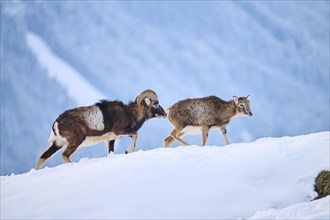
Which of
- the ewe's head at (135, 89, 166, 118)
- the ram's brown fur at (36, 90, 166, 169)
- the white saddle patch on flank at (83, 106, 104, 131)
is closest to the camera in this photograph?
the ram's brown fur at (36, 90, 166, 169)

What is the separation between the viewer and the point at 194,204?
36.1 ft

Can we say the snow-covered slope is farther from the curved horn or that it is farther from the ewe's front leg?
the curved horn

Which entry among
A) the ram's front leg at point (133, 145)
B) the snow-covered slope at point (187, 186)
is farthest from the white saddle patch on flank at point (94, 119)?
the snow-covered slope at point (187, 186)

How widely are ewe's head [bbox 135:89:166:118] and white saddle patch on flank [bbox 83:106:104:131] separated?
7.13 ft

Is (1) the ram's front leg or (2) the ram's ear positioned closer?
(1) the ram's front leg

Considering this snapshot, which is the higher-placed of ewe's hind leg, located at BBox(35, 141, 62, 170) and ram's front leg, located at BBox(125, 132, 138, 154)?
ram's front leg, located at BBox(125, 132, 138, 154)

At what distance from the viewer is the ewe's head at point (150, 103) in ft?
64.8

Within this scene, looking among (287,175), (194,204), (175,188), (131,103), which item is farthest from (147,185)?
(131,103)

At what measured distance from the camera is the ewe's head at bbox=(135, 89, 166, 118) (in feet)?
64.8

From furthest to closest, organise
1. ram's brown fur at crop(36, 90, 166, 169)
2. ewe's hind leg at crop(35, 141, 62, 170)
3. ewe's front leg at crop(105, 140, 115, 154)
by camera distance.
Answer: ewe's front leg at crop(105, 140, 115, 154), ewe's hind leg at crop(35, 141, 62, 170), ram's brown fur at crop(36, 90, 166, 169)

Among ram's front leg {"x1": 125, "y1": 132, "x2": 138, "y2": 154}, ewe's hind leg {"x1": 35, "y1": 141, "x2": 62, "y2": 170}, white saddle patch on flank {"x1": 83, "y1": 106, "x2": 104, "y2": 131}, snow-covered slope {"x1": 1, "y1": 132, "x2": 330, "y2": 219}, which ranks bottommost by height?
snow-covered slope {"x1": 1, "y1": 132, "x2": 330, "y2": 219}

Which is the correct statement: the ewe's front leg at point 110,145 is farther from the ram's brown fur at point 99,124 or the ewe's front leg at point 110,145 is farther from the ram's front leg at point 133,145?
the ram's front leg at point 133,145

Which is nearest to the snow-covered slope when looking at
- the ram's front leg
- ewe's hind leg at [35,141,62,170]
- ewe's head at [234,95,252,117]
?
ewe's hind leg at [35,141,62,170]

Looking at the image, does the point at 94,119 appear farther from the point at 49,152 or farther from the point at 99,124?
the point at 49,152
